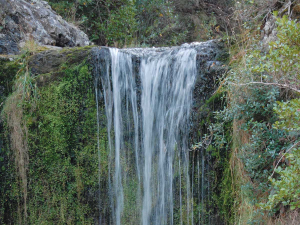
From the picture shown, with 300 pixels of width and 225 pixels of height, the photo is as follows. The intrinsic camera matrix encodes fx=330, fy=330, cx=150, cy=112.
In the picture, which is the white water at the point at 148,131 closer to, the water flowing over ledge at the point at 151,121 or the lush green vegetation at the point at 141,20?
the water flowing over ledge at the point at 151,121

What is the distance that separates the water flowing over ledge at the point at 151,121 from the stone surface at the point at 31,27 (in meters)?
1.68

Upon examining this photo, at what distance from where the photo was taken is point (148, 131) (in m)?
5.10

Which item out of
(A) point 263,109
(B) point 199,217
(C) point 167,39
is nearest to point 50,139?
(B) point 199,217

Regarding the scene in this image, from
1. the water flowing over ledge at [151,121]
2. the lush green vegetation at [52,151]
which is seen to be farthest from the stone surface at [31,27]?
the water flowing over ledge at [151,121]

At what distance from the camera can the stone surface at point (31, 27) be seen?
584 cm

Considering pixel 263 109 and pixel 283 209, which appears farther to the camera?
pixel 263 109

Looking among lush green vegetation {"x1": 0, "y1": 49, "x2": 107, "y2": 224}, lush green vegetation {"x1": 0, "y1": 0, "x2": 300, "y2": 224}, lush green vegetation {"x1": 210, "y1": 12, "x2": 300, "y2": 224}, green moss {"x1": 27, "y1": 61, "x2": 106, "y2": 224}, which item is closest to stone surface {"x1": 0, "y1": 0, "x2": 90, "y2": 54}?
lush green vegetation {"x1": 0, "y1": 0, "x2": 300, "y2": 224}

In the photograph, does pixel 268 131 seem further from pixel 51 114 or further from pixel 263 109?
pixel 51 114

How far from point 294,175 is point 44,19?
5515 mm

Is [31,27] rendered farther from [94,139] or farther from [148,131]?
[148,131]

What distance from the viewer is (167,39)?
383 inches

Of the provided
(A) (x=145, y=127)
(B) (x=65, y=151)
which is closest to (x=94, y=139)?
(B) (x=65, y=151)

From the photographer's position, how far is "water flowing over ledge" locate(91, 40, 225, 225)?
191 inches

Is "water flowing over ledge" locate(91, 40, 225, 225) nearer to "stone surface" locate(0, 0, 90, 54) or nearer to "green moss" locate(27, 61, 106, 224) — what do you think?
"green moss" locate(27, 61, 106, 224)
